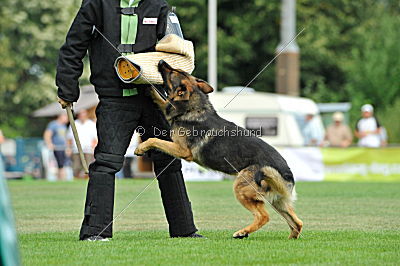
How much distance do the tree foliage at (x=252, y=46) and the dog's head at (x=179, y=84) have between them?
92.9ft

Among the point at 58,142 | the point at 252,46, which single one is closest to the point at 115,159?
the point at 58,142

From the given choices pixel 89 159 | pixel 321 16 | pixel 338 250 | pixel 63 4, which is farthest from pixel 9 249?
pixel 321 16

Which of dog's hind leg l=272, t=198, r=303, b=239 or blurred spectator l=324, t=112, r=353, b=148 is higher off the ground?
dog's hind leg l=272, t=198, r=303, b=239

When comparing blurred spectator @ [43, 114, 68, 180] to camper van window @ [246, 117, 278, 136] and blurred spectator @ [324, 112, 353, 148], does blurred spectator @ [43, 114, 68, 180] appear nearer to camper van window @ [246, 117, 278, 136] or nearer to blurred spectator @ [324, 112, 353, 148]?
camper van window @ [246, 117, 278, 136]

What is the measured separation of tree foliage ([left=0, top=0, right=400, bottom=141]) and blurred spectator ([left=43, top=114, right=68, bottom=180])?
1538cm

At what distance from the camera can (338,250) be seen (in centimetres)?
698

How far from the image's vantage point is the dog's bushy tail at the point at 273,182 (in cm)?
776

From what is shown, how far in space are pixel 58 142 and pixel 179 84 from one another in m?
15.2

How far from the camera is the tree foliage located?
36.4 m

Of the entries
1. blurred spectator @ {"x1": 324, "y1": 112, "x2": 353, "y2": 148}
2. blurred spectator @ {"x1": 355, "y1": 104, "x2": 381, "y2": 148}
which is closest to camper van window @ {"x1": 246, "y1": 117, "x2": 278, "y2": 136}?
blurred spectator @ {"x1": 324, "y1": 112, "x2": 353, "y2": 148}

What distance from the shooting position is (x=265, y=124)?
82.5 feet

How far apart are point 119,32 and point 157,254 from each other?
212 cm

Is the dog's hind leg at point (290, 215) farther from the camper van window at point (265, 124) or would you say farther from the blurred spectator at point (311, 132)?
the camper van window at point (265, 124)

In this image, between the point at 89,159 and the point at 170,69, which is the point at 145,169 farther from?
the point at 170,69
